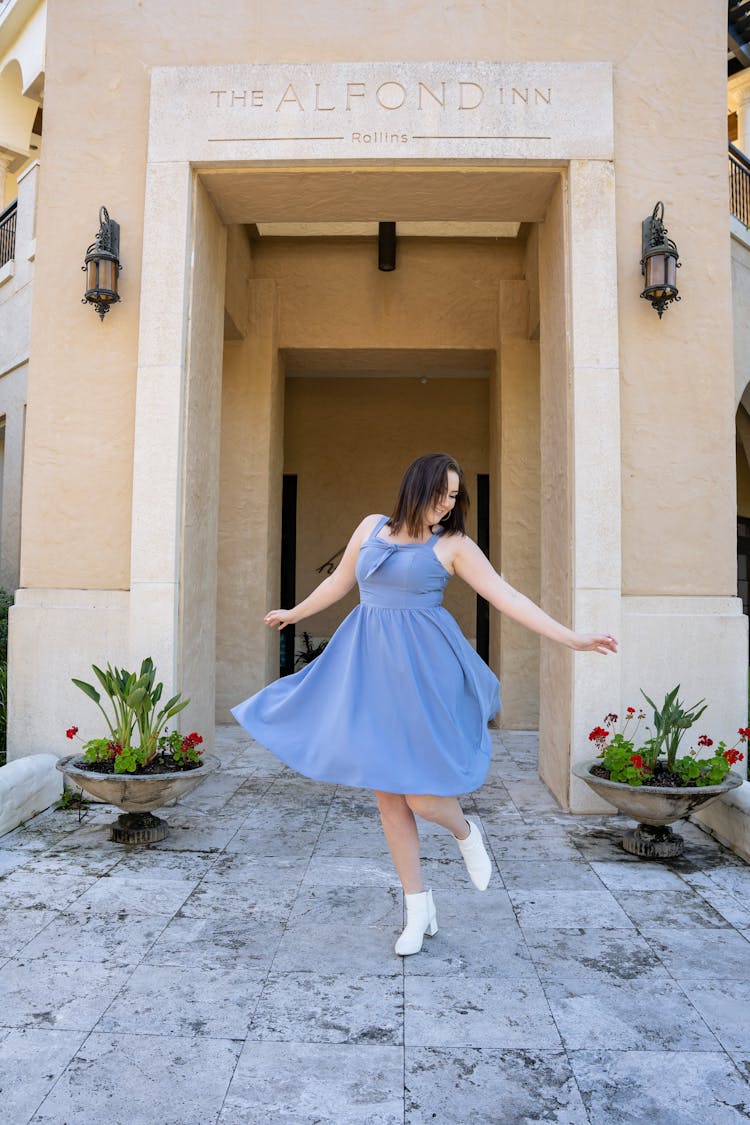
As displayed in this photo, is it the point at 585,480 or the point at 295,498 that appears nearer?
the point at 585,480

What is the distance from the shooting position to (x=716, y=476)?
4.57 meters

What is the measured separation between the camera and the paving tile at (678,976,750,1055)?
7.14 feet

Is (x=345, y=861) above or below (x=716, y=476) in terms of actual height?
below

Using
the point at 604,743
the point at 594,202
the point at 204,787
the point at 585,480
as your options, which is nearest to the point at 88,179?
the point at 594,202

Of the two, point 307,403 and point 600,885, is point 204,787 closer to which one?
point 600,885

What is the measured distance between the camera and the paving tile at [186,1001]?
2.22 metres

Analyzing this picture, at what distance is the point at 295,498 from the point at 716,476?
6.30 meters

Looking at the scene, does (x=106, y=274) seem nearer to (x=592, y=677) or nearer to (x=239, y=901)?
(x=239, y=901)

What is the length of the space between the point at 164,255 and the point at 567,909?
3.96 m

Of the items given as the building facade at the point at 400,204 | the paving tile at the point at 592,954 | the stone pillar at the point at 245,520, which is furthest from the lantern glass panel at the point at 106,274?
the paving tile at the point at 592,954

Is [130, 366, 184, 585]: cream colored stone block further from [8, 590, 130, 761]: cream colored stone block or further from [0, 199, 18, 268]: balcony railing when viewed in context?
[0, 199, 18, 268]: balcony railing

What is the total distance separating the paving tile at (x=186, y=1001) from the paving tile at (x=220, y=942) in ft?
0.19

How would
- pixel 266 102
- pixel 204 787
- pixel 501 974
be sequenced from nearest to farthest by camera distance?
1. pixel 501 974
2. pixel 266 102
3. pixel 204 787

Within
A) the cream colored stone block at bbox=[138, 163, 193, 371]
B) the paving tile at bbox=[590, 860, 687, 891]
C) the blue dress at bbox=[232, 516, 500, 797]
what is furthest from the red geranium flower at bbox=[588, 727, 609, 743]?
the cream colored stone block at bbox=[138, 163, 193, 371]
